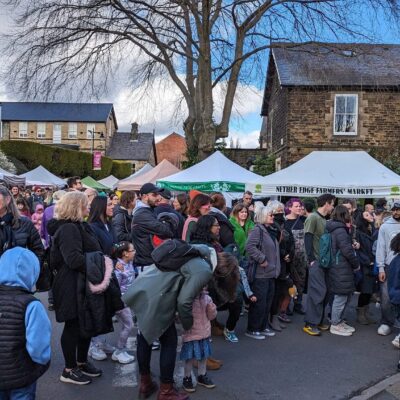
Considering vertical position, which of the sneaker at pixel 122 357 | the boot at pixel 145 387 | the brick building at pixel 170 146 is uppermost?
the brick building at pixel 170 146

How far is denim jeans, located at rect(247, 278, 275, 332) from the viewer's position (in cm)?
604

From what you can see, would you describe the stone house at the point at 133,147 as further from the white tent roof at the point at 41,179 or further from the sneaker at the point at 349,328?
the sneaker at the point at 349,328

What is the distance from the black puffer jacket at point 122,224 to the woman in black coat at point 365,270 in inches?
132

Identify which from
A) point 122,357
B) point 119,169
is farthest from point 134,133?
point 122,357

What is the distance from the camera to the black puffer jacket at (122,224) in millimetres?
6793

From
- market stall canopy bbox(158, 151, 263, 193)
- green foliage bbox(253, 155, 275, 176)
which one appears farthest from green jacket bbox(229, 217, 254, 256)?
green foliage bbox(253, 155, 275, 176)

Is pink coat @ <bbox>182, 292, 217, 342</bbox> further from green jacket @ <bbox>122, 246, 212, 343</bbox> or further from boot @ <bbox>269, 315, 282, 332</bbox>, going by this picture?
boot @ <bbox>269, 315, 282, 332</bbox>

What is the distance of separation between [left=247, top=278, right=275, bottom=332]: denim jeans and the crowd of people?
0.02 metres

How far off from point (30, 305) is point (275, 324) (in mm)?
4432

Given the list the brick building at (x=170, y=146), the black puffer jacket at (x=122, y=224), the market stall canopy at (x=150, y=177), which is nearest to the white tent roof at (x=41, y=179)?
the market stall canopy at (x=150, y=177)

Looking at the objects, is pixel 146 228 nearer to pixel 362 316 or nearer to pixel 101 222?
pixel 101 222

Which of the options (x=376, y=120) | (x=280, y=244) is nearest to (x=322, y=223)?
(x=280, y=244)

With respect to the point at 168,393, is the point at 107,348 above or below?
below

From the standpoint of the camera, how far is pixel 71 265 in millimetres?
4246
